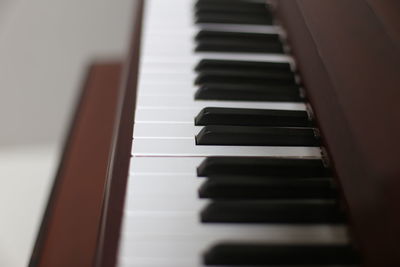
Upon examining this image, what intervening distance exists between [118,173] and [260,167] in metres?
0.19

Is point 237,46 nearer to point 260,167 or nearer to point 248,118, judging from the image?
point 248,118

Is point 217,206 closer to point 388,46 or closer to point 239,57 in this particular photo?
point 388,46

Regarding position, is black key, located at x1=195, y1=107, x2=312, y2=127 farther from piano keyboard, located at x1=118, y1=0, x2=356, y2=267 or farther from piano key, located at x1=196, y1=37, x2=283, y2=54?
piano key, located at x1=196, y1=37, x2=283, y2=54

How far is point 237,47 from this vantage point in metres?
1.03

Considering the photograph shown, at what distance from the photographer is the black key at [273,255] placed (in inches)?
23.4

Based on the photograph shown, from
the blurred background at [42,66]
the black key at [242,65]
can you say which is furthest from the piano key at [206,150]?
the blurred background at [42,66]

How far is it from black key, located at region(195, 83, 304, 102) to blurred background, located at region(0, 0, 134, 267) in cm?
71

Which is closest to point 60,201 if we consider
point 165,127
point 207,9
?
point 165,127

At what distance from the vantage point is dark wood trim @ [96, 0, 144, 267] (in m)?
0.61

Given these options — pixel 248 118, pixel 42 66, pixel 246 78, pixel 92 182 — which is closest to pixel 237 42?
pixel 246 78

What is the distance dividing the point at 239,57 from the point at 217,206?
0.43m

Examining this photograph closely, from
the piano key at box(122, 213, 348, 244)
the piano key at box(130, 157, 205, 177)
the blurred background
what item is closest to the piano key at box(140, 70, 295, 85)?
the piano key at box(130, 157, 205, 177)

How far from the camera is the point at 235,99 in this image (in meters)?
Answer: 0.88

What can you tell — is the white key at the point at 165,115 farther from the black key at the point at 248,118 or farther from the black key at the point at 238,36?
the black key at the point at 238,36
